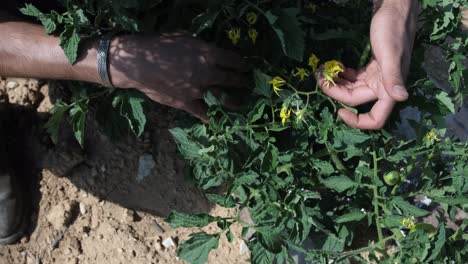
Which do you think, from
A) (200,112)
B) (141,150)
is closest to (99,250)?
(141,150)

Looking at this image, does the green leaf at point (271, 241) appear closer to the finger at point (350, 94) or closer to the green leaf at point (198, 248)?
the green leaf at point (198, 248)

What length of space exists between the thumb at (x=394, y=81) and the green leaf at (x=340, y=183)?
34 centimetres

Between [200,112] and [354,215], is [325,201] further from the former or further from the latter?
[200,112]

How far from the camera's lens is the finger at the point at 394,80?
1.57 meters

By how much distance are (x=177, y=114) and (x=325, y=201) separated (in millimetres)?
772

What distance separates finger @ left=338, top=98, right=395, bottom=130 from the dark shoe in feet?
4.81

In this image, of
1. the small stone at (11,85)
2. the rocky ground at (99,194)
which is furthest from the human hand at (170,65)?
the small stone at (11,85)

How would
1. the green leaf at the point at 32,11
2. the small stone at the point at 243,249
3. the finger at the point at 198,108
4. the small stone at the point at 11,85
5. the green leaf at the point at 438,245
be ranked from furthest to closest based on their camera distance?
1. the small stone at the point at 11,85
2. the small stone at the point at 243,249
3. the finger at the point at 198,108
4. the green leaf at the point at 32,11
5. the green leaf at the point at 438,245

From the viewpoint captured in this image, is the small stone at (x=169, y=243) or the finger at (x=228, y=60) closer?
the finger at (x=228, y=60)

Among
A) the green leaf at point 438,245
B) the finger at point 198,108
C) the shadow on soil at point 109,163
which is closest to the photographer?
the green leaf at point 438,245

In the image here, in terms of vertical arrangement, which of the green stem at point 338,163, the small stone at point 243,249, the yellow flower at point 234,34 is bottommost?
the small stone at point 243,249

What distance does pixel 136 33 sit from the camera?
1.80 metres

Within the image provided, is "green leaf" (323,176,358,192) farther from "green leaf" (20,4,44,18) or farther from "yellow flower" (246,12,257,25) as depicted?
"green leaf" (20,4,44,18)

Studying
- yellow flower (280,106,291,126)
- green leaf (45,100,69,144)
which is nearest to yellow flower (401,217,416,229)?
yellow flower (280,106,291,126)
